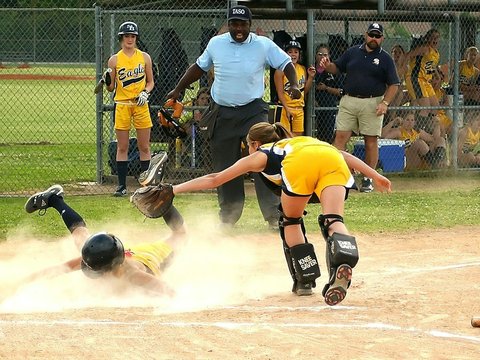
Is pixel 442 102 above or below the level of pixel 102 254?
below

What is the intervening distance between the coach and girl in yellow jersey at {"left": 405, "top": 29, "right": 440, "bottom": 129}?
184 centimetres

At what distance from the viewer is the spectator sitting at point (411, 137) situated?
583 inches

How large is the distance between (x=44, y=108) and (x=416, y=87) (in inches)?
680

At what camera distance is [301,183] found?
7078mm

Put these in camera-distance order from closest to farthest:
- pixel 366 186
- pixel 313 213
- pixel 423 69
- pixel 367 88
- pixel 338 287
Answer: pixel 338 287 → pixel 313 213 → pixel 367 88 → pixel 366 186 → pixel 423 69

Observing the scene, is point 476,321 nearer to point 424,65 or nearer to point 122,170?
point 122,170

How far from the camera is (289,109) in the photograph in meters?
12.9

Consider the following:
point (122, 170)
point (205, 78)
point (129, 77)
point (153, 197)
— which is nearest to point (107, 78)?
point (129, 77)

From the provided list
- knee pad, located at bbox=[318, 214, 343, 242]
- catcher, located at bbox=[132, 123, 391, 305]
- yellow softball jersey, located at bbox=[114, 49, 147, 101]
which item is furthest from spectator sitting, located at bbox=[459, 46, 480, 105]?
knee pad, located at bbox=[318, 214, 343, 242]

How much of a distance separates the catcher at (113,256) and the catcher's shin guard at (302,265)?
0.98m

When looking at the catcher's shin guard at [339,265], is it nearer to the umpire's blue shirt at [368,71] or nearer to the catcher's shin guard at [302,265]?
the catcher's shin guard at [302,265]

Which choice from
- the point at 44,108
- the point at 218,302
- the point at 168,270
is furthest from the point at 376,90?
the point at 44,108

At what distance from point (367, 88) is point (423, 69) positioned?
6.94 ft

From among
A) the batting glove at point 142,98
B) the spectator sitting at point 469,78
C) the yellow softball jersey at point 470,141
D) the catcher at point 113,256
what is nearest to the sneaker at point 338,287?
the catcher at point 113,256
